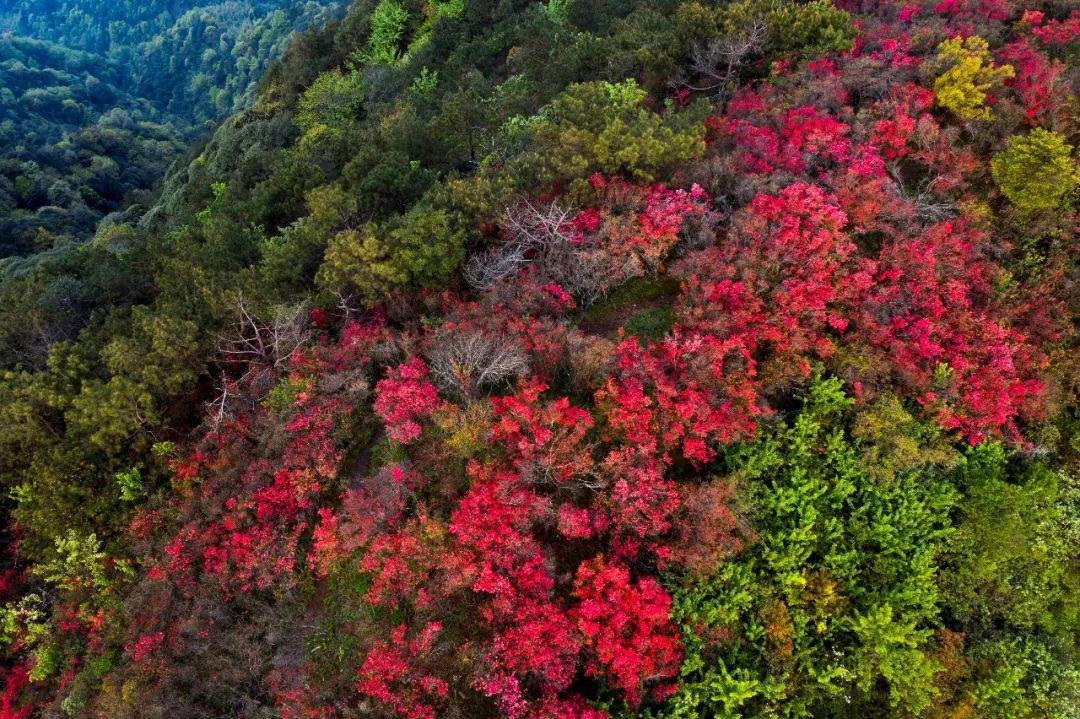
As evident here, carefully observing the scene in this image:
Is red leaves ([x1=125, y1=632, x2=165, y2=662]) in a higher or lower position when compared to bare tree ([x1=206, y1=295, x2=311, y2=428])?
lower

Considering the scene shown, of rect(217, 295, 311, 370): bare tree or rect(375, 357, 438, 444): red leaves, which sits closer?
rect(375, 357, 438, 444): red leaves

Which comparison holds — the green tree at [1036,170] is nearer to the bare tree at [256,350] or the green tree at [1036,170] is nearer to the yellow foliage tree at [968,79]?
the yellow foliage tree at [968,79]

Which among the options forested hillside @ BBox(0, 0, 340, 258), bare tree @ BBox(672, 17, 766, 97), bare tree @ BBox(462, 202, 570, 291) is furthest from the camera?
forested hillside @ BBox(0, 0, 340, 258)

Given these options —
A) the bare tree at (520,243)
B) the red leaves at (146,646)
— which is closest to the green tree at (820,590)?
the bare tree at (520,243)

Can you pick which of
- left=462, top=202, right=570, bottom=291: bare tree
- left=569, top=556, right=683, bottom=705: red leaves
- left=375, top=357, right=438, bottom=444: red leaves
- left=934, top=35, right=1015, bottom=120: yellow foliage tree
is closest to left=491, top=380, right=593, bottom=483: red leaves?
left=375, top=357, right=438, bottom=444: red leaves

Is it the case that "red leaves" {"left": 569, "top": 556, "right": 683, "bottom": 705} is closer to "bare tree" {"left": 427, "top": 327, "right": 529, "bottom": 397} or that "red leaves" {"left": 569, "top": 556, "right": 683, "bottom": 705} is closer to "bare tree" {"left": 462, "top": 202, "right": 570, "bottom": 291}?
"bare tree" {"left": 427, "top": 327, "right": 529, "bottom": 397}

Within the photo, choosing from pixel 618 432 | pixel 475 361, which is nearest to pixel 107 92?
pixel 475 361

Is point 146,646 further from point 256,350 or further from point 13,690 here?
point 256,350
